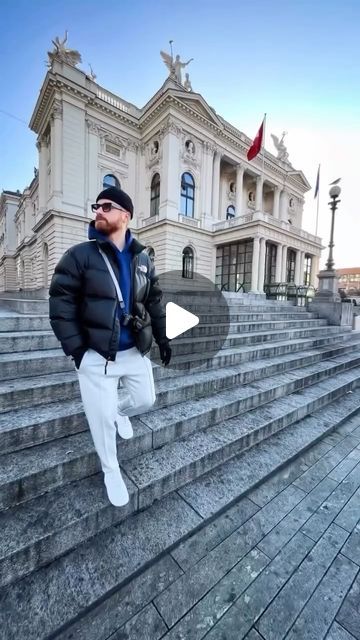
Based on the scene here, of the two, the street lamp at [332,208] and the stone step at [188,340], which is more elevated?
the street lamp at [332,208]

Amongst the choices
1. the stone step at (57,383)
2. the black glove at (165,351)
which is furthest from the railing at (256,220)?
the black glove at (165,351)

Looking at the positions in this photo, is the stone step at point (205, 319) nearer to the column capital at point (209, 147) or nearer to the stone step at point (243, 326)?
the stone step at point (243, 326)

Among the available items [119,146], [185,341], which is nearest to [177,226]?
[119,146]

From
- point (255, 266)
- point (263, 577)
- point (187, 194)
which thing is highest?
point (187, 194)

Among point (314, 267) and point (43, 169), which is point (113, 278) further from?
point (314, 267)

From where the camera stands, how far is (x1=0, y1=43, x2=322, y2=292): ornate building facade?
17125mm

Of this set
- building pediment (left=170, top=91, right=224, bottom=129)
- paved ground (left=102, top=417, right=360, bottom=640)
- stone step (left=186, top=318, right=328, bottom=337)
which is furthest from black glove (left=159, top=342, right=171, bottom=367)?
building pediment (left=170, top=91, right=224, bottom=129)

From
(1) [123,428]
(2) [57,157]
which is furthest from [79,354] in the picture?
(2) [57,157]

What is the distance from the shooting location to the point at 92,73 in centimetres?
1911

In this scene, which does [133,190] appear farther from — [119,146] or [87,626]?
[87,626]

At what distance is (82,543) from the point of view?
1.67 meters

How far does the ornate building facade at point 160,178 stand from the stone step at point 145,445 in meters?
16.0

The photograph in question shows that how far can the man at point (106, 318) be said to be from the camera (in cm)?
154

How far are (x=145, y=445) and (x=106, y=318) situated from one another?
4.55 ft
